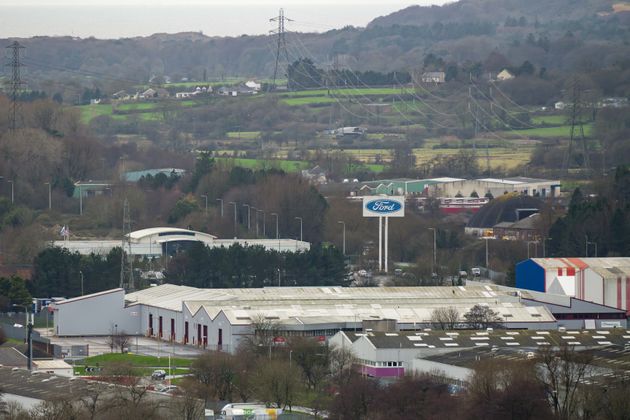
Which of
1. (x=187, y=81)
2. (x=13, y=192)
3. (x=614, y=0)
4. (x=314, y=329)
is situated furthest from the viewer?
(x=614, y=0)

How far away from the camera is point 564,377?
34281mm

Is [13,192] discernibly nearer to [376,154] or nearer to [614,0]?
[376,154]

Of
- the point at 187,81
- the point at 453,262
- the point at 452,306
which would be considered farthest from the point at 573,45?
the point at 452,306

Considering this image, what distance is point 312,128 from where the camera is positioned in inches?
4163

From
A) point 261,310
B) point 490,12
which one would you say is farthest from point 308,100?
point 490,12

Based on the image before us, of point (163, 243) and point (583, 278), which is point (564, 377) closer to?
point (583, 278)

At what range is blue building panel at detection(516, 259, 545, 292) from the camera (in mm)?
53094

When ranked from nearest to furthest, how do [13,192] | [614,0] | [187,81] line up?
[13,192] < [187,81] < [614,0]

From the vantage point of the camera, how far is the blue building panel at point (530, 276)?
53094 mm

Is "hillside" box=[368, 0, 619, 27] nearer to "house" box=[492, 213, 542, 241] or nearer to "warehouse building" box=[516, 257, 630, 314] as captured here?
"house" box=[492, 213, 542, 241]

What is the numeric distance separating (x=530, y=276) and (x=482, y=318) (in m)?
7.01

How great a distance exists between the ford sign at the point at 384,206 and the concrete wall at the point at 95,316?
33.8 feet

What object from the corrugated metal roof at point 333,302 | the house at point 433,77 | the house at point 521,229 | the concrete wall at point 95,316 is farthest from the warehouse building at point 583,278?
the house at point 433,77

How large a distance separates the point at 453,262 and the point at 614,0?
4937 inches
